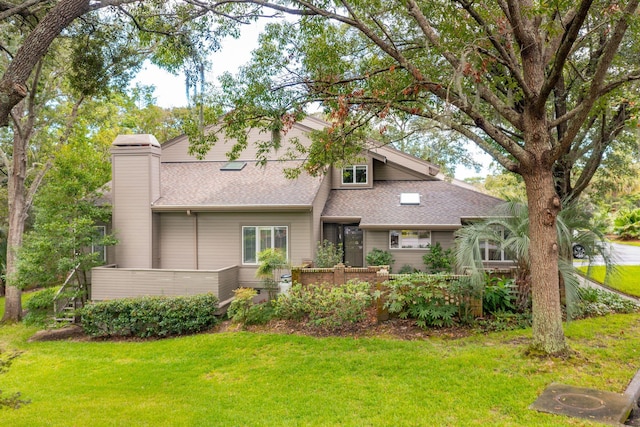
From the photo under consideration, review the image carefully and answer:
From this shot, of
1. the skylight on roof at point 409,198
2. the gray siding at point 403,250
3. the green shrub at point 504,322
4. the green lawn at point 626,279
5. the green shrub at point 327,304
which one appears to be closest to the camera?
the green shrub at point 504,322

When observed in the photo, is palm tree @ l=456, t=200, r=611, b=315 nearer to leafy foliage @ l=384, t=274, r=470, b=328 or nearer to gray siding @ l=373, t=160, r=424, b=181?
leafy foliage @ l=384, t=274, r=470, b=328

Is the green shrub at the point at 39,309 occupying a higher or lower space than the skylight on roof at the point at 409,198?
lower

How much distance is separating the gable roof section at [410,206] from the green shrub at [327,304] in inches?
158

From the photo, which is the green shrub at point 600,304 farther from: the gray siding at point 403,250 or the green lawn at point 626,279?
the gray siding at point 403,250

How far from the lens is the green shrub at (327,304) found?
9.55 meters

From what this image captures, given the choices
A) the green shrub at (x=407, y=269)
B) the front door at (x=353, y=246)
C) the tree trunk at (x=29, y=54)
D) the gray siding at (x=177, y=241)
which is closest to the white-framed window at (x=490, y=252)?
the green shrub at (x=407, y=269)

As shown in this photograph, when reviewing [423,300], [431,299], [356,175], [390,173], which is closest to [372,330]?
[423,300]

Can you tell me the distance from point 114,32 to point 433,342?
32.2 ft

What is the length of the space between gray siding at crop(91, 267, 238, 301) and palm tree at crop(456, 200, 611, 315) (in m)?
6.65

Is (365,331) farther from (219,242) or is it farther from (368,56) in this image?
(368,56)

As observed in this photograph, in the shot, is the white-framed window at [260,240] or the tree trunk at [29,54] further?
the white-framed window at [260,240]

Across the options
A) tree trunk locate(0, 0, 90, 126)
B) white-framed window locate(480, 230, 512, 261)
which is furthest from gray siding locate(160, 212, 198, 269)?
white-framed window locate(480, 230, 512, 261)

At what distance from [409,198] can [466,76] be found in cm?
770

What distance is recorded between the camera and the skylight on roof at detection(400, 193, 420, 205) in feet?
48.7
